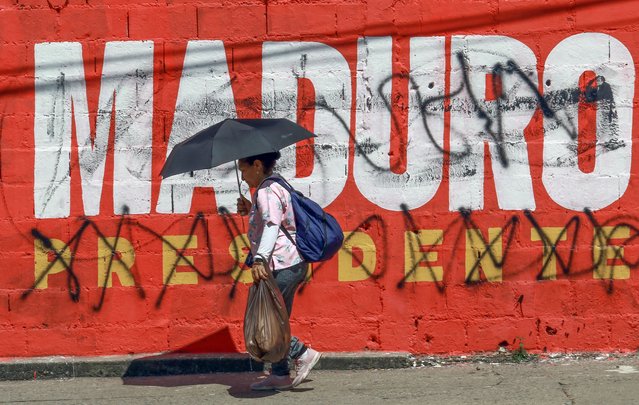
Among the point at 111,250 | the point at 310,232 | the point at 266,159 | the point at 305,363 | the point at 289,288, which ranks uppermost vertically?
the point at 266,159

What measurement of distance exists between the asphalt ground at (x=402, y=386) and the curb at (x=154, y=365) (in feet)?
0.18

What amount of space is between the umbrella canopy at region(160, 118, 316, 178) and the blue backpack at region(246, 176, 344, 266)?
0.30 metres

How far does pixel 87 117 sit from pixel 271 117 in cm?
126

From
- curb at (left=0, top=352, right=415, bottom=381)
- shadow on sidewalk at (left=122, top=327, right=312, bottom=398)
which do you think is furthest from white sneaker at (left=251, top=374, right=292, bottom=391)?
curb at (left=0, top=352, right=415, bottom=381)

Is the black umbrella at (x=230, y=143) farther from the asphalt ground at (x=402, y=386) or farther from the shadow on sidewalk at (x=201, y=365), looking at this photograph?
the shadow on sidewalk at (x=201, y=365)

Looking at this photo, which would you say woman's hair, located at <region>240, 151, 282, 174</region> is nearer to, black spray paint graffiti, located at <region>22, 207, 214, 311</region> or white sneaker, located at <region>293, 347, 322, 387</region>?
black spray paint graffiti, located at <region>22, 207, 214, 311</region>

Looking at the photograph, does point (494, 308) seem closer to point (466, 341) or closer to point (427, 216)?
point (466, 341)

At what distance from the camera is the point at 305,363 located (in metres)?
7.14

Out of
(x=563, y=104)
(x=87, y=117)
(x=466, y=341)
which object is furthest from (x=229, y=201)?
(x=563, y=104)

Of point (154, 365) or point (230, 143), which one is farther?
point (154, 365)

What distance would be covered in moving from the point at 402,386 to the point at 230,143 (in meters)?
1.95

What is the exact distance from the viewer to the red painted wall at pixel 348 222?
778 cm

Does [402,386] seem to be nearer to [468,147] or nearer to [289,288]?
[289,288]

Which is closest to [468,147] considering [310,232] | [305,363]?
[310,232]
